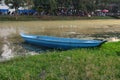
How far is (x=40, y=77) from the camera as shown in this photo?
8367mm

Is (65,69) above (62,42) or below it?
above

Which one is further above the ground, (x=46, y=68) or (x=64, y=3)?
(x=46, y=68)

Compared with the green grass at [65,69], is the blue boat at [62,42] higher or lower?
lower

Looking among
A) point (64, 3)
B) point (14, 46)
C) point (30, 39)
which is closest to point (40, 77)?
point (14, 46)

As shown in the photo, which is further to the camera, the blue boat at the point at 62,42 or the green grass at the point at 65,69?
the blue boat at the point at 62,42

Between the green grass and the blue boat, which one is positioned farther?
the blue boat

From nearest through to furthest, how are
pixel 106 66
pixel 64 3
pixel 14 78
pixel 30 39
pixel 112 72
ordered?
pixel 14 78 → pixel 112 72 → pixel 106 66 → pixel 30 39 → pixel 64 3

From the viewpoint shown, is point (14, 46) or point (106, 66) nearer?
point (106, 66)

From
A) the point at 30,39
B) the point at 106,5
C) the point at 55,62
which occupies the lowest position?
the point at 106,5

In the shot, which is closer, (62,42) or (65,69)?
(65,69)

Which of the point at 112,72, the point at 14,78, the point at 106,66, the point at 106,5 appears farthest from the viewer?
the point at 106,5

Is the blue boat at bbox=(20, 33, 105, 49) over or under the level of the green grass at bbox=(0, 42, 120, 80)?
under

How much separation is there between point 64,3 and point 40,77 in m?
49.1

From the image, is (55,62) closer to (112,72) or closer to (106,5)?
(112,72)
